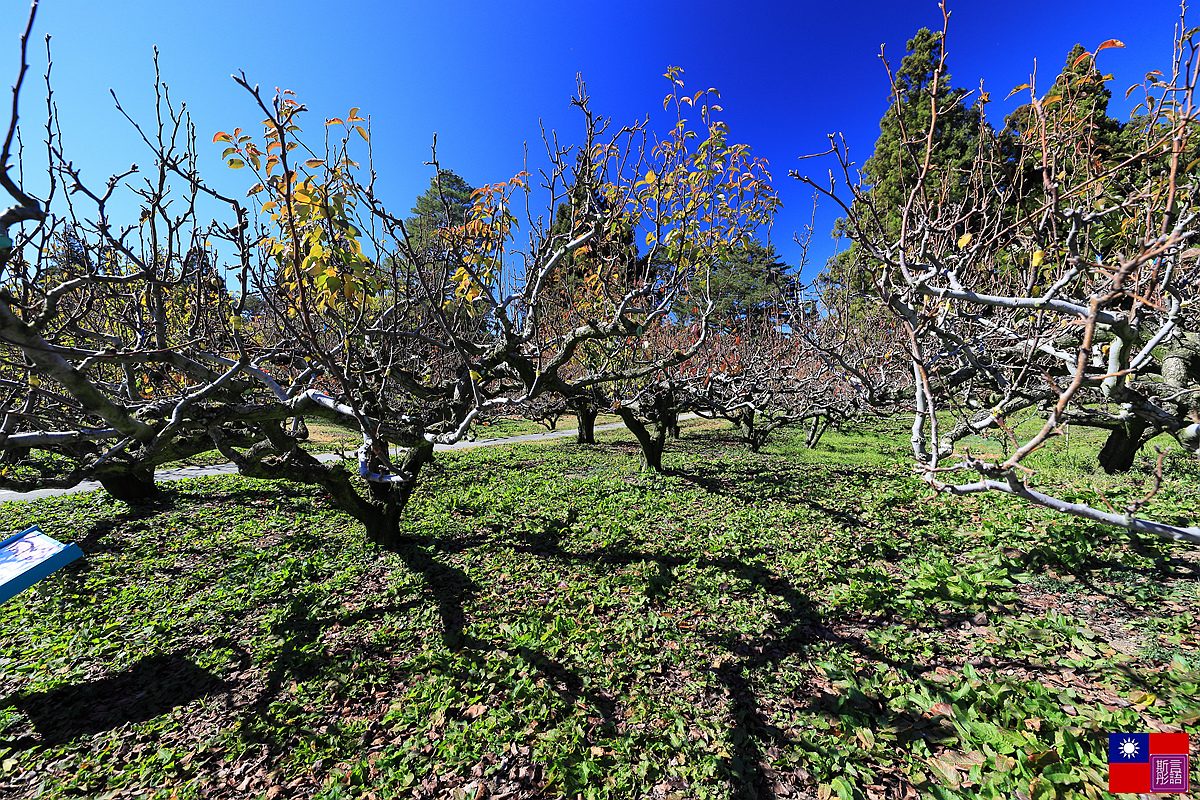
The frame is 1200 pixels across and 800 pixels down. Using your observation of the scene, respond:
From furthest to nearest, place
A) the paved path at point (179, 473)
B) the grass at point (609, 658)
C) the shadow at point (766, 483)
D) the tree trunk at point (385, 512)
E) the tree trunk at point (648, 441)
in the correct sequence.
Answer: the tree trunk at point (648, 441) → the paved path at point (179, 473) → the shadow at point (766, 483) → the tree trunk at point (385, 512) → the grass at point (609, 658)

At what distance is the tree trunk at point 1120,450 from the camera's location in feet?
29.1

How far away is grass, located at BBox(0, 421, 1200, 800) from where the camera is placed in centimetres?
318

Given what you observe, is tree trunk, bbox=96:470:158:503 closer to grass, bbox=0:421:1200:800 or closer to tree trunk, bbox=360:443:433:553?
grass, bbox=0:421:1200:800

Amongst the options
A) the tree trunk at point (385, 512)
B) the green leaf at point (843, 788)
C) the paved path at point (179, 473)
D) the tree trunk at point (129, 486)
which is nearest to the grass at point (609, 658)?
the green leaf at point (843, 788)

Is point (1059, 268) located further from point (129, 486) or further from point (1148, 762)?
point (129, 486)

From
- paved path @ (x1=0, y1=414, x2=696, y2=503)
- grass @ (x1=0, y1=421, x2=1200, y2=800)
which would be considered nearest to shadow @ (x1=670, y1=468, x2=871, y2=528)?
grass @ (x1=0, y1=421, x2=1200, y2=800)

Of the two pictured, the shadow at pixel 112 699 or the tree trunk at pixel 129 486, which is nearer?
the shadow at pixel 112 699

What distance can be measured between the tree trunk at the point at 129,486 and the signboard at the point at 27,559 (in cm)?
559

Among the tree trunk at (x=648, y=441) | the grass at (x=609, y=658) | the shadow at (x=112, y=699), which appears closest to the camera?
the grass at (x=609, y=658)

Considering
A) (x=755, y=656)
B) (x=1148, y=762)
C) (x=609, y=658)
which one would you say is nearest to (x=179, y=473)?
(x=609, y=658)

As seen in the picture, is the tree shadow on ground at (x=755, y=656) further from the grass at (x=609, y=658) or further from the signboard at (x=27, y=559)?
the signboard at (x=27, y=559)

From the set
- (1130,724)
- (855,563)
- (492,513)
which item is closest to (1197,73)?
(1130,724)

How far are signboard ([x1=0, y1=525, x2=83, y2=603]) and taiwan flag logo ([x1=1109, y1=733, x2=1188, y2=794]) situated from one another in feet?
24.2

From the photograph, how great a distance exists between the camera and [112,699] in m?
3.97
